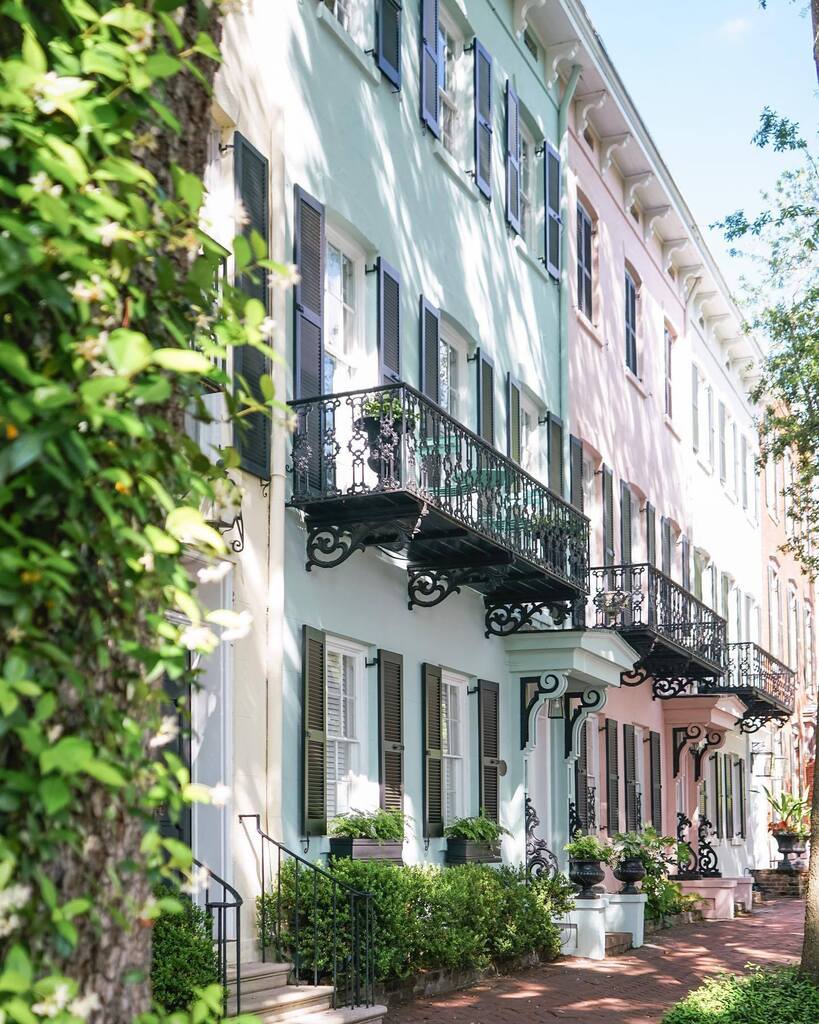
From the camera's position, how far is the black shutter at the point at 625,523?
2314 cm

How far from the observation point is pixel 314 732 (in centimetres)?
1210

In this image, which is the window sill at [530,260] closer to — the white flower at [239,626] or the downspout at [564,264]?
the downspout at [564,264]

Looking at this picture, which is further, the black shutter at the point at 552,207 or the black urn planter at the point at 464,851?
the black shutter at the point at 552,207

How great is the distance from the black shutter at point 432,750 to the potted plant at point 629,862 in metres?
4.61

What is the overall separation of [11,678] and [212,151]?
9.52 metres

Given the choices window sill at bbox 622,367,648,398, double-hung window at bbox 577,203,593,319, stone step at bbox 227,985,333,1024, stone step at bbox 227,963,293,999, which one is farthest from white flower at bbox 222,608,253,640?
window sill at bbox 622,367,648,398

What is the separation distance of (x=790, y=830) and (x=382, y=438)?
2307 cm

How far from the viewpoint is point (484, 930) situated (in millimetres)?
13875

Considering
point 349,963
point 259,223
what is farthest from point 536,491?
point 349,963

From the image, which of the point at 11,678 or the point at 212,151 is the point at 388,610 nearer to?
the point at 212,151

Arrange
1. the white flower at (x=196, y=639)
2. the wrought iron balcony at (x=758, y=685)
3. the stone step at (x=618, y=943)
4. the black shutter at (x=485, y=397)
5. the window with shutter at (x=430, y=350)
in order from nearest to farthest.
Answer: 1. the white flower at (x=196, y=639)
2. the window with shutter at (x=430, y=350)
3. the black shutter at (x=485, y=397)
4. the stone step at (x=618, y=943)
5. the wrought iron balcony at (x=758, y=685)

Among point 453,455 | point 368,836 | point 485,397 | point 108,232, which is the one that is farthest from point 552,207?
point 108,232

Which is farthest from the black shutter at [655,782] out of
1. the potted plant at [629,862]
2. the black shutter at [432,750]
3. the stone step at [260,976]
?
the stone step at [260,976]

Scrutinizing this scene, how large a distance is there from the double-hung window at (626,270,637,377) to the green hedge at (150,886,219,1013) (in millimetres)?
16414
